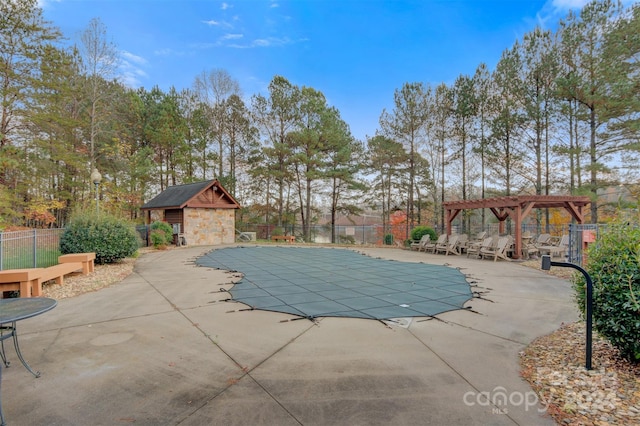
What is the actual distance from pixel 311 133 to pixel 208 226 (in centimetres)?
908

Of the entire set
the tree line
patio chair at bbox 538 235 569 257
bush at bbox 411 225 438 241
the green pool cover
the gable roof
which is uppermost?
the tree line

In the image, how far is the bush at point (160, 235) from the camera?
14.9 m

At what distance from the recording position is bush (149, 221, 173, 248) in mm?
14852

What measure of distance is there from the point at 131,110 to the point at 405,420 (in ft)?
81.0

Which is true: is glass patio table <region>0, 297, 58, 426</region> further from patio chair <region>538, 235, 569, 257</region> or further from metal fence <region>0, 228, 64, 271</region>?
patio chair <region>538, 235, 569, 257</region>

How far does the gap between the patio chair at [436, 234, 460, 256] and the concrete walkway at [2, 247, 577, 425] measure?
801 centimetres

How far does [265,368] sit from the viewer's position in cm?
275

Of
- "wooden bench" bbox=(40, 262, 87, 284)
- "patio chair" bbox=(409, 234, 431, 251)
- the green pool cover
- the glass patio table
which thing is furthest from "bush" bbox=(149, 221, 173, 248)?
the glass patio table

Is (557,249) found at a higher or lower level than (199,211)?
lower

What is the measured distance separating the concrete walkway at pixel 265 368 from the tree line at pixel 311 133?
7.71 m

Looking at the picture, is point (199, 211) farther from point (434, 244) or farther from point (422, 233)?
point (434, 244)

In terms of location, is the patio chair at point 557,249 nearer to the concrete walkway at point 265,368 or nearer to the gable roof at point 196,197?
the concrete walkway at point 265,368

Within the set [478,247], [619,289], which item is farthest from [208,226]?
[619,289]

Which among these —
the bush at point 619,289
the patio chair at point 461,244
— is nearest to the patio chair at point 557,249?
the patio chair at point 461,244
